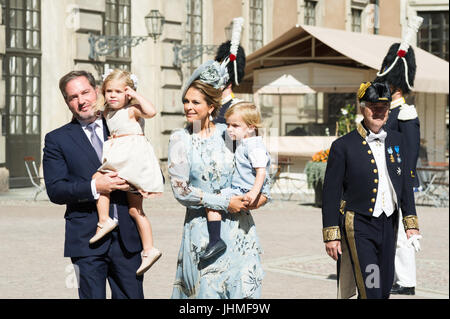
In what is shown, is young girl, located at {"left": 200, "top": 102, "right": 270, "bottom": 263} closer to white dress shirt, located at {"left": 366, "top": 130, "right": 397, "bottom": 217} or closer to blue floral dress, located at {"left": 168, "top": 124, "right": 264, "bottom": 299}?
blue floral dress, located at {"left": 168, "top": 124, "right": 264, "bottom": 299}

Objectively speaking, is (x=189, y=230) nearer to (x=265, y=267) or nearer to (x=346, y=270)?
(x=346, y=270)

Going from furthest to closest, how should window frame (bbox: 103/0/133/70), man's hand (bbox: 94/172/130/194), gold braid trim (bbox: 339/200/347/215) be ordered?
window frame (bbox: 103/0/133/70) → gold braid trim (bbox: 339/200/347/215) → man's hand (bbox: 94/172/130/194)

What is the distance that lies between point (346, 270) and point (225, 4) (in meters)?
21.1

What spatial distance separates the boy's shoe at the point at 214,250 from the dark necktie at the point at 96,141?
2.27ft

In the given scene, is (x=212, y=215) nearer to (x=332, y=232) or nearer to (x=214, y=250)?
(x=214, y=250)

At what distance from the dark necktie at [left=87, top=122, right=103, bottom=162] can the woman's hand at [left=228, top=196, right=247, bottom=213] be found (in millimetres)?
678

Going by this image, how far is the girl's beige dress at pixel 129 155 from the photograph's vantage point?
4.76 meters

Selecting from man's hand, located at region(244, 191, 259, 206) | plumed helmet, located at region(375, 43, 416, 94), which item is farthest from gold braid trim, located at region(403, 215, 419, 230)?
plumed helmet, located at region(375, 43, 416, 94)

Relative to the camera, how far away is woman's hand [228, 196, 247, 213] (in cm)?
489

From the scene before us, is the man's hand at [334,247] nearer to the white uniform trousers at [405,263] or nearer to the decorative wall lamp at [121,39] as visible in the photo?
the white uniform trousers at [405,263]

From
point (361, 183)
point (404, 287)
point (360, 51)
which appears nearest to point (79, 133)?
point (361, 183)

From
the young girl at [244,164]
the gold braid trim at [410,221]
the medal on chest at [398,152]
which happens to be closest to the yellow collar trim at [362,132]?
the medal on chest at [398,152]

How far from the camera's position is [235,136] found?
4.96 metres

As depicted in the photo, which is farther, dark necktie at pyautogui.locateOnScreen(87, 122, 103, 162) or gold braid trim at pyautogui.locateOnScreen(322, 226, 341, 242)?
gold braid trim at pyautogui.locateOnScreen(322, 226, 341, 242)
